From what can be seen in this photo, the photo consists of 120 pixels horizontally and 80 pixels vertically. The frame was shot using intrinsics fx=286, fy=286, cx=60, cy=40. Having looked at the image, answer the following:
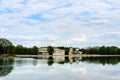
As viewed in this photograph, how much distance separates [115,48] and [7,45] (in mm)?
85491

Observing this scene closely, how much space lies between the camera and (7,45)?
9988 cm

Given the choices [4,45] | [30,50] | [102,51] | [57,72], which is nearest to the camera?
[57,72]

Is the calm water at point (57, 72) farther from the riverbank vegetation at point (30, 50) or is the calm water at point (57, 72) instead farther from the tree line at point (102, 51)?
the tree line at point (102, 51)

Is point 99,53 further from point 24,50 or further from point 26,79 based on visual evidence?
point 26,79

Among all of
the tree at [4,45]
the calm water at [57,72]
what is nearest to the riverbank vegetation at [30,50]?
the tree at [4,45]

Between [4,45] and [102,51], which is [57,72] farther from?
[102,51]

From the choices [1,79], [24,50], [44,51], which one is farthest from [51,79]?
[44,51]

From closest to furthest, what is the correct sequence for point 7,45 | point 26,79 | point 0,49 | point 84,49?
point 26,79
point 0,49
point 7,45
point 84,49

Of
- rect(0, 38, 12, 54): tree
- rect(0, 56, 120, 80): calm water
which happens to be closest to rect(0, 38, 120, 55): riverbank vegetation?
rect(0, 38, 12, 54): tree

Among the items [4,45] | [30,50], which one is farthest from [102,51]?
[4,45]

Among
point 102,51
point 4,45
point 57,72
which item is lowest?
point 57,72

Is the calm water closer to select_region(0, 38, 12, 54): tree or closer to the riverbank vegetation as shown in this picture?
select_region(0, 38, 12, 54): tree

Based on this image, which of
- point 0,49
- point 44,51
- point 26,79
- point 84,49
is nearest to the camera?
point 26,79

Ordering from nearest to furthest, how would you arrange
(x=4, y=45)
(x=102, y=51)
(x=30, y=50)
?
(x=4, y=45), (x=30, y=50), (x=102, y=51)
